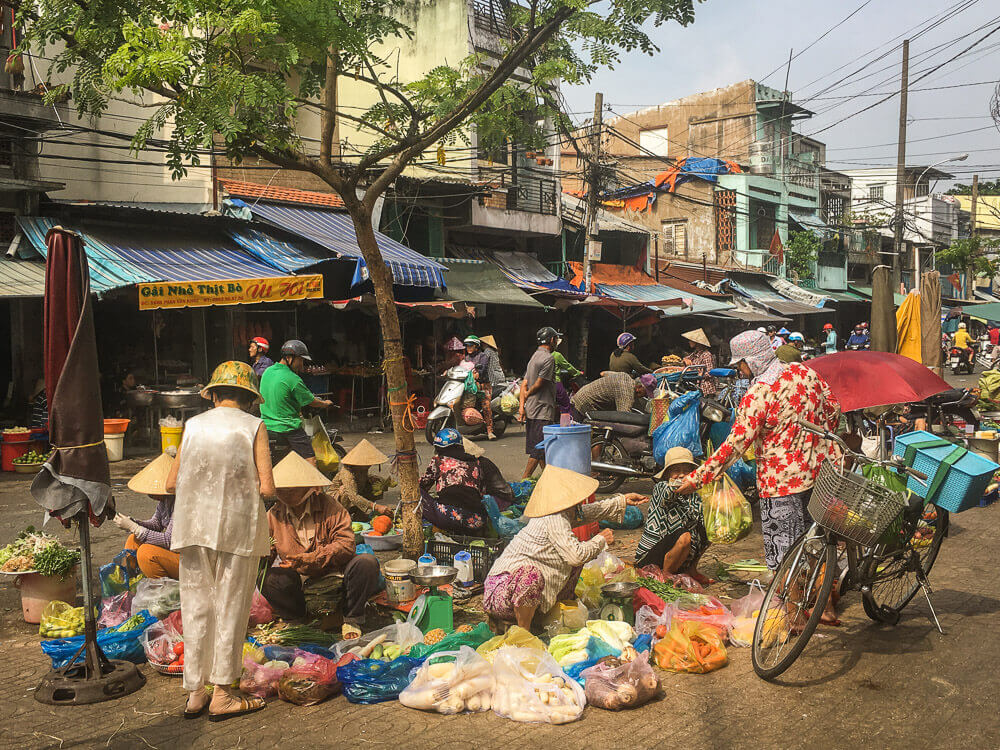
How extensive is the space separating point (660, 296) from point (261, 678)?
21.5 metres

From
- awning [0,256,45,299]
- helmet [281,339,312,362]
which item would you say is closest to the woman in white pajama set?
helmet [281,339,312,362]

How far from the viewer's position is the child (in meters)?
5.98

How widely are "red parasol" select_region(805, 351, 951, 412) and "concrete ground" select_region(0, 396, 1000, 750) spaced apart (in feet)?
6.72

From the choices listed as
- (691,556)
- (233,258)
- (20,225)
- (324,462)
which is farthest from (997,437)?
(20,225)

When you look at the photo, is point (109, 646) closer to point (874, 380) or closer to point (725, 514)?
point (725, 514)

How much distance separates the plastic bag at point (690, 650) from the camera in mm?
4648

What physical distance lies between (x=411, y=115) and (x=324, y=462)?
3.99 metres

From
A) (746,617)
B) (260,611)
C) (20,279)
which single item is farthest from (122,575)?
(20,279)

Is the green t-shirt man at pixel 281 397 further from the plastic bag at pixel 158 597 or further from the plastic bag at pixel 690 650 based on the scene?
the plastic bag at pixel 690 650

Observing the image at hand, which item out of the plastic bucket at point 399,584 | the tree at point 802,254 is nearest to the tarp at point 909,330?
the plastic bucket at point 399,584

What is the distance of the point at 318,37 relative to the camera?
5.28 metres

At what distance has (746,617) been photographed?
5.20 metres

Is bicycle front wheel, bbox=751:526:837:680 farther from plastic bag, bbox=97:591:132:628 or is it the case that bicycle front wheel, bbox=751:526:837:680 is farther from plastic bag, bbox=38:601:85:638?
plastic bag, bbox=38:601:85:638

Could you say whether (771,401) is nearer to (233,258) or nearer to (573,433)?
(573,433)
